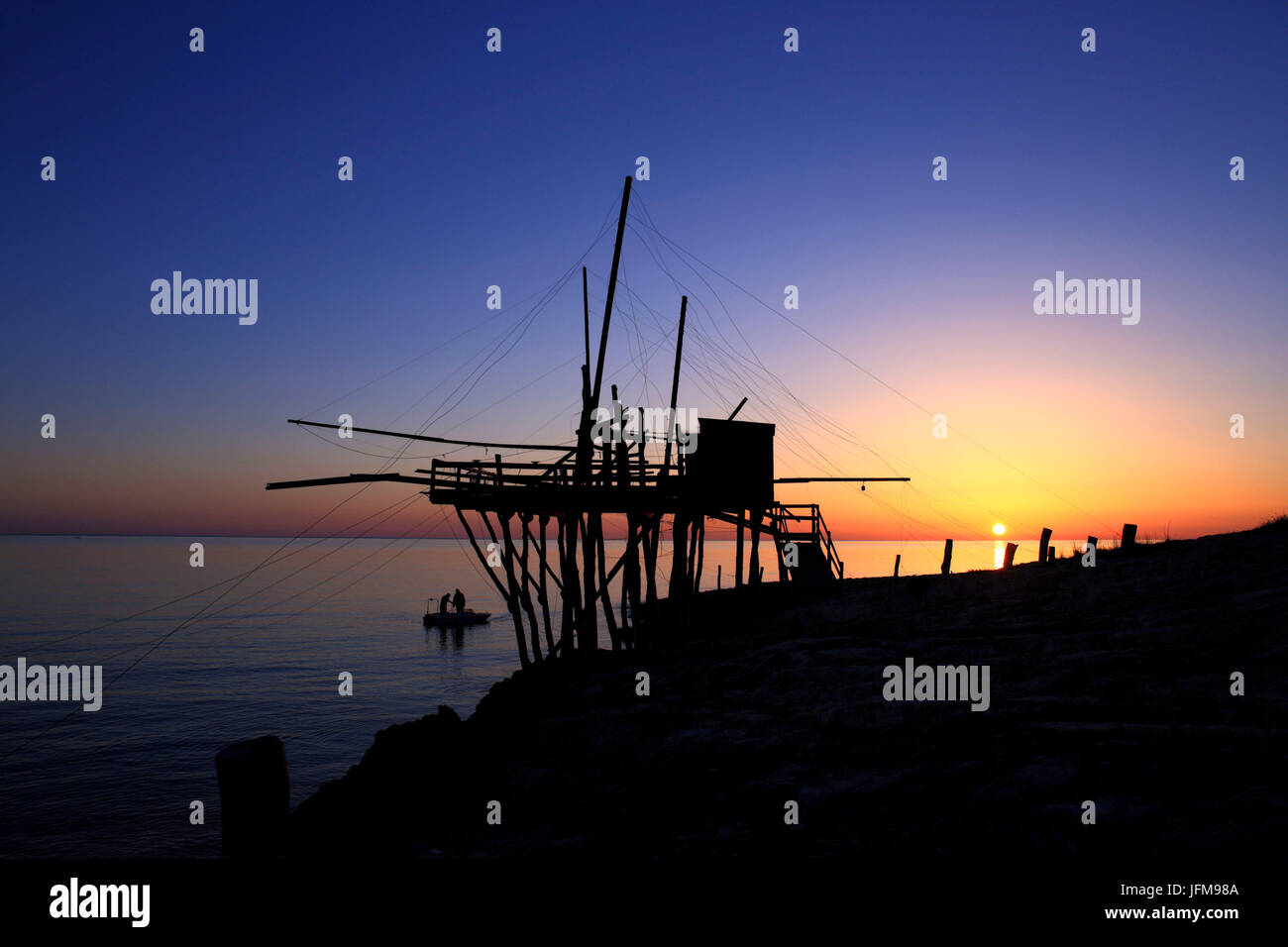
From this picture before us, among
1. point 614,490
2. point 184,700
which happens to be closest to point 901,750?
point 614,490

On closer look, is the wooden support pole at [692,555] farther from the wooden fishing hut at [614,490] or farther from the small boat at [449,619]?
the small boat at [449,619]

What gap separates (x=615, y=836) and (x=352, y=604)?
102 metres

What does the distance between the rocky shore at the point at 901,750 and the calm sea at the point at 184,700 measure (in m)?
15.2

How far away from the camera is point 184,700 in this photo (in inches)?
1721

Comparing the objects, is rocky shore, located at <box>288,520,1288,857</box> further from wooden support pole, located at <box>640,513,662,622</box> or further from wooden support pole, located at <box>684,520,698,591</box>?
wooden support pole, located at <box>640,513,662,622</box>

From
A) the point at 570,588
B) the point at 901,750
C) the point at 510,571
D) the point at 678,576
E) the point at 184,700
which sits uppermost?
the point at 510,571

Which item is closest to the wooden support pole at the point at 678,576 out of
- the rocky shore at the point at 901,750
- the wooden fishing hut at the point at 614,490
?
the wooden fishing hut at the point at 614,490

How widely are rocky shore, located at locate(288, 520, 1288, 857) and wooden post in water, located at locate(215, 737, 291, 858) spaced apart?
9.78 ft

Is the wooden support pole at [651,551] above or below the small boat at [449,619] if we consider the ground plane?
above

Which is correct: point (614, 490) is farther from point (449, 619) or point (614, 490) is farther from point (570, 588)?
point (449, 619)

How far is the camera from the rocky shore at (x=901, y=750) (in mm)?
6953

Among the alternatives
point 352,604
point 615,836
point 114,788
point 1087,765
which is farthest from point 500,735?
point 352,604

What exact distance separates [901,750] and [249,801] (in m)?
7.00
